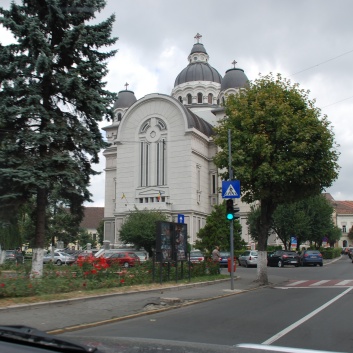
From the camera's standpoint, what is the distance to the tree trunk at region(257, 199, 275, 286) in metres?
21.3

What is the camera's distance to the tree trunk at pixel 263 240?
2131cm

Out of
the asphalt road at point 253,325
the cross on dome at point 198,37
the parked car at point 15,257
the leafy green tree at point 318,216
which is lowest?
the asphalt road at point 253,325

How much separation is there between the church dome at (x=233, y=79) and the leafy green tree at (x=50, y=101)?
175 feet

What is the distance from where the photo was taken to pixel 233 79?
232 ft

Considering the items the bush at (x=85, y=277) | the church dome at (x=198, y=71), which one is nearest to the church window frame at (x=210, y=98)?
the church dome at (x=198, y=71)

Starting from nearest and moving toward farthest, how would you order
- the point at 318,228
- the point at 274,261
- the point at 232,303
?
Answer: the point at 232,303, the point at 274,261, the point at 318,228

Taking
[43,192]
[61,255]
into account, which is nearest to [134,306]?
[43,192]

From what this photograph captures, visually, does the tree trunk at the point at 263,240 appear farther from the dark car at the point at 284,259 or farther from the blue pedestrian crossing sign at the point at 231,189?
the dark car at the point at 284,259

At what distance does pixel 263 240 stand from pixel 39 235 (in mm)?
11031

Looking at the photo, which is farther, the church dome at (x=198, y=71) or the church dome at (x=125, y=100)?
the church dome at (x=125, y=100)

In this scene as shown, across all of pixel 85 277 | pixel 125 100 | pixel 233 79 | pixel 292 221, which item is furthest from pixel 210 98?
pixel 85 277

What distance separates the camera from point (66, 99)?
60.5 ft

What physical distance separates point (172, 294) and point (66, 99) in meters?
9.01

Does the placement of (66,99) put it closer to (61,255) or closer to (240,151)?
(240,151)
